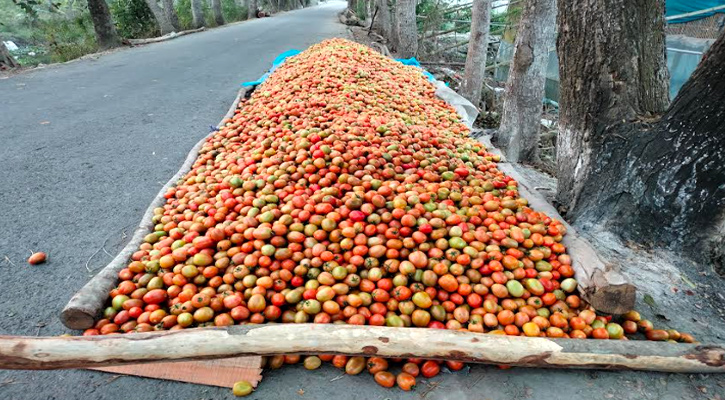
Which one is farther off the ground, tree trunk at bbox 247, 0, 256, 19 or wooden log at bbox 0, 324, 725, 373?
tree trunk at bbox 247, 0, 256, 19

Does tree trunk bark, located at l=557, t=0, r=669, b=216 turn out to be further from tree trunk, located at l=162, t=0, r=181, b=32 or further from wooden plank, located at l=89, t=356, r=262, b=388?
tree trunk, located at l=162, t=0, r=181, b=32

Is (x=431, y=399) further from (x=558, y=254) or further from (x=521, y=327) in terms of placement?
(x=558, y=254)

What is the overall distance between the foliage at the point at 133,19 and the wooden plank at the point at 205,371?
58.0ft

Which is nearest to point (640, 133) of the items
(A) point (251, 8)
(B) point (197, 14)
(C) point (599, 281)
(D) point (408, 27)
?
(C) point (599, 281)

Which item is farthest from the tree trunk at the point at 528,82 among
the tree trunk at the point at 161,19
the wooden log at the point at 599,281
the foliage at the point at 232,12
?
the foliage at the point at 232,12

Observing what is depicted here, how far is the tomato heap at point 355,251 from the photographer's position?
2475 mm

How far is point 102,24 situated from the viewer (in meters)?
13.0

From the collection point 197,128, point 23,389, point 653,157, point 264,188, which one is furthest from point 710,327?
point 197,128

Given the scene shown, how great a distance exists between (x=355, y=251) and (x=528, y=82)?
15.2ft

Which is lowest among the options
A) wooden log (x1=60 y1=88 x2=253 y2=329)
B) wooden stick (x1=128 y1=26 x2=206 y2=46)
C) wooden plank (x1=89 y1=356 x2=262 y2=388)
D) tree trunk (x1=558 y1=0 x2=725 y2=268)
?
wooden plank (x1=89 y1=356 x2=262 y2=388)

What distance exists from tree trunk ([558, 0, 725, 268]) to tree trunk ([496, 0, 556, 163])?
8.71ft

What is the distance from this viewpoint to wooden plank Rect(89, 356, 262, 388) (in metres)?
2.20

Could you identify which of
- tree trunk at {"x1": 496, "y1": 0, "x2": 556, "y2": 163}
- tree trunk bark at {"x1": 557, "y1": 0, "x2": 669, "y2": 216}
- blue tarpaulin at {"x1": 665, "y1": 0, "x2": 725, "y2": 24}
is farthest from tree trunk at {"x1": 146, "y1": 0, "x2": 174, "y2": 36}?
blue tarpaulin at {"x1": 665, "y1": 0, "x2": 725, "y2": 24}

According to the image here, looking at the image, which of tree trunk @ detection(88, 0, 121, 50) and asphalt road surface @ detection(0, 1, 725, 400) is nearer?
asphalt road surface @ detection(0, 1, 725, 400)
